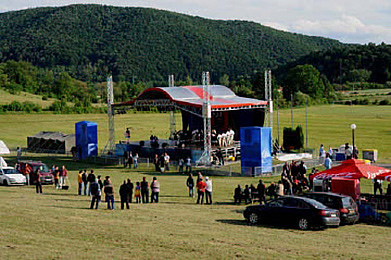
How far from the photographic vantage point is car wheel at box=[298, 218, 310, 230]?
17.5m

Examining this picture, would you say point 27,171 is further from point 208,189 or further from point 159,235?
point 159,235

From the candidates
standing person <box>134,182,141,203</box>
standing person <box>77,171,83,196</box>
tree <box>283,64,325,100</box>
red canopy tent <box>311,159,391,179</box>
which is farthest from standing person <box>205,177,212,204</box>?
tree <box>283,64,325,100</box>

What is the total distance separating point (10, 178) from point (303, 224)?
16960 millimetres

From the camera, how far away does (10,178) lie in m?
28.8

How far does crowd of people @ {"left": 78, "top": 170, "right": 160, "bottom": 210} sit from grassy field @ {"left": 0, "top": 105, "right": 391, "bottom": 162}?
77.9ft

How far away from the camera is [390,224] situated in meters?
19.2

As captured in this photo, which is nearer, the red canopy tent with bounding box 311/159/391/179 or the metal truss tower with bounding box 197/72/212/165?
the red canopy tent with bounding box 311/159/391/179

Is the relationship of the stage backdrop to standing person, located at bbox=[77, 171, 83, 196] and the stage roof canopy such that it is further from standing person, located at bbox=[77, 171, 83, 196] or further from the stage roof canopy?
standing person, located at bbox=[77, 171, 83, 196]

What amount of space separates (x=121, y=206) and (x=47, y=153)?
96.4ft

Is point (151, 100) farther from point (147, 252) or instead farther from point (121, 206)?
point (147, 252)

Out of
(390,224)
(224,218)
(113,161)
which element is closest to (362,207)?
(390,224)

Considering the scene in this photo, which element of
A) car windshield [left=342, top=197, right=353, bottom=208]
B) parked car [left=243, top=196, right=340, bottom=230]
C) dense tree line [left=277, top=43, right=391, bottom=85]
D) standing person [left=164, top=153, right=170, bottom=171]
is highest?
dense tree line [left=277, top=43, right=391, bottom=85]

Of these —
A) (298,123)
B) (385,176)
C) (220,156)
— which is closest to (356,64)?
(298,123)

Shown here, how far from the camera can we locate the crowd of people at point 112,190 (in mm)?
21312
